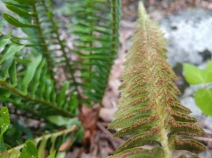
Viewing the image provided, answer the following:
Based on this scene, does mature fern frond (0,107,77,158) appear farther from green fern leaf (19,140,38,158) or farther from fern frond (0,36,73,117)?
fern frond (0,36,73,117)

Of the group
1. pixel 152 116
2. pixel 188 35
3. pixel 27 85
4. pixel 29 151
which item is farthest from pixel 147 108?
pixel 188 35

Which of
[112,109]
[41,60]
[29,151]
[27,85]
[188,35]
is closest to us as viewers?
[29,151]

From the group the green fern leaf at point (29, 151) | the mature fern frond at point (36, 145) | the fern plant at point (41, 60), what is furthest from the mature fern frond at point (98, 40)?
the green fern leaf at point (29, 151)

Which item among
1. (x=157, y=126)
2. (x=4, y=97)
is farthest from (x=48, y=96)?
(x=157, y=126)

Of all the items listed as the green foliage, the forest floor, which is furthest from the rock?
the green foliage

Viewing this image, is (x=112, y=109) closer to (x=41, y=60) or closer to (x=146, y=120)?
(x=41, y=60)

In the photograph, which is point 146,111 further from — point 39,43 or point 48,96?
point 39,43
